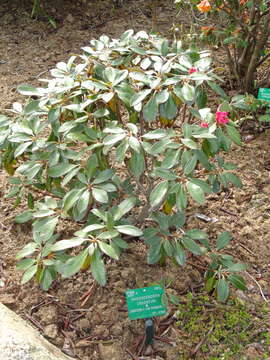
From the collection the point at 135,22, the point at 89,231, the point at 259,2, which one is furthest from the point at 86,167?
the point at 135,22

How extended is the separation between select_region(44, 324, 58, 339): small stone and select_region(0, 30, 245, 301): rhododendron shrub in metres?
0.20

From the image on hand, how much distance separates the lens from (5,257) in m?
1.94

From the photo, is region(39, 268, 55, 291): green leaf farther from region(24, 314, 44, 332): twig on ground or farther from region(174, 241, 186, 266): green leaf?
region(174, 241, 186, 266): green leaf

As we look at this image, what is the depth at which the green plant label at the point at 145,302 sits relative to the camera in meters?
1.61

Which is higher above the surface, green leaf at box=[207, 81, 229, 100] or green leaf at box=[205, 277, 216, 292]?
green leaf at box=[207, 81, 229, 100]

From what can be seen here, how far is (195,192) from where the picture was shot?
1.36 meters

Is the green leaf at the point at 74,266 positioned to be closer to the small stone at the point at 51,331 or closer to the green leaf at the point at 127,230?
the green leaf at the point at 127,230

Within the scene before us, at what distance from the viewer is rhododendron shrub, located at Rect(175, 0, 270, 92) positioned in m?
2.54

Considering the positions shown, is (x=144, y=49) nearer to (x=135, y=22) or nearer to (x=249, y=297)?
(x=249, y=297)

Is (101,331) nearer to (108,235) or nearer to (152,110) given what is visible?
(108,235)

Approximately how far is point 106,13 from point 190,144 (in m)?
2.78

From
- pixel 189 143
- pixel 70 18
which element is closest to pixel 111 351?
pixel 189 143

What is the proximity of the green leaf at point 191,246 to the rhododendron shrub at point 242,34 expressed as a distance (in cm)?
129

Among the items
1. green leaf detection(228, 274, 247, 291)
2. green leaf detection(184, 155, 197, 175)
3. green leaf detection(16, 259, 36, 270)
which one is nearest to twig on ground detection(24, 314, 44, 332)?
green leaf detection(16, 259, 36, 270)
